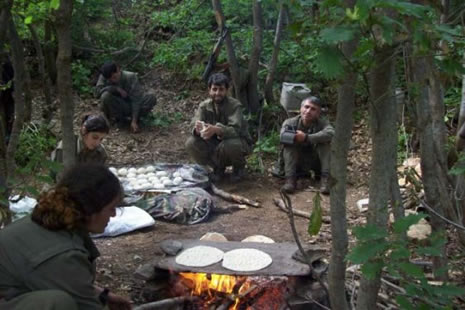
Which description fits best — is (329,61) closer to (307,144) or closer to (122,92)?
(307,144)

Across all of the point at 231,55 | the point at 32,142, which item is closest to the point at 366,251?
the point at 32,142

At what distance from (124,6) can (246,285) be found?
38.1 ft

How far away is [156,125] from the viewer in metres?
9.57

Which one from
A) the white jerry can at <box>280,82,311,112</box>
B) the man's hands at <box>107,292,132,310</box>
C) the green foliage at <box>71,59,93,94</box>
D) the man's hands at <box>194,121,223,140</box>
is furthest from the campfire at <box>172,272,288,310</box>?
the green foliage at <box>71,59,93,94</box>

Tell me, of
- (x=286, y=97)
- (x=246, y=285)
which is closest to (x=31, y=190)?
(x=246, y=285)

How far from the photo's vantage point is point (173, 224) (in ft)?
19.3

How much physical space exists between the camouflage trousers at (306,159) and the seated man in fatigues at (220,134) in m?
0.50

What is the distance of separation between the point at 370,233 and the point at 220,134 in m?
4.88

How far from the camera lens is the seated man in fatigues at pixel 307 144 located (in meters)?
6.91

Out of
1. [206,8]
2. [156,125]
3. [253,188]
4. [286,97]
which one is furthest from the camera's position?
[206,8]

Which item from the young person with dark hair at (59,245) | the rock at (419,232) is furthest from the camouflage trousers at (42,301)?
the rock at (419,232)

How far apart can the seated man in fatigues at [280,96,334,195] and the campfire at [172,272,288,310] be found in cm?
299

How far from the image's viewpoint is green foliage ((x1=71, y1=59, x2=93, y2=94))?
1092cm

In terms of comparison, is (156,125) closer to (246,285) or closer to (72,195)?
(246,285)
